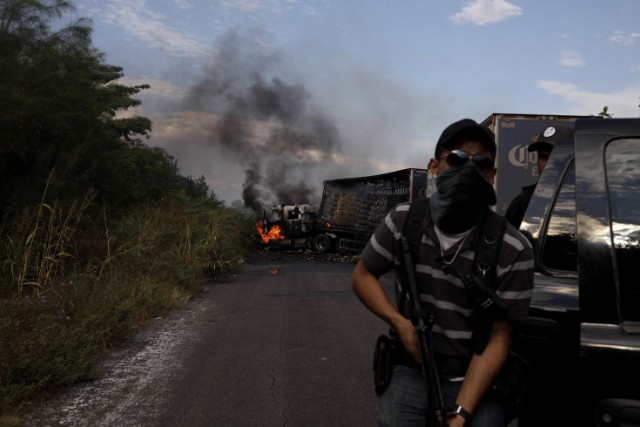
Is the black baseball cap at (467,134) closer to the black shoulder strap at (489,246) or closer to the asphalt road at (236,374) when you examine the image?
the black shoulder strap at (489,246)

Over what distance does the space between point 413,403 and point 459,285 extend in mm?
437

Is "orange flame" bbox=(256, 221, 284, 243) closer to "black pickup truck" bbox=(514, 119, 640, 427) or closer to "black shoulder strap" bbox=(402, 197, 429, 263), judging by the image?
"black pickup truck" bbox=(514, 119, 640, 427)

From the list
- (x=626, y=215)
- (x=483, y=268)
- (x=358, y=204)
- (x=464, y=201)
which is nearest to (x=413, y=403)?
(x=483, y=268)

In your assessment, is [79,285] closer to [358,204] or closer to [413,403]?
[413,403]

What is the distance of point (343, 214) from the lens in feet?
84.4

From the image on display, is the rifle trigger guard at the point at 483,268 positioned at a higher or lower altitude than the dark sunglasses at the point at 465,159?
lower

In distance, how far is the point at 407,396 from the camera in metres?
2.14

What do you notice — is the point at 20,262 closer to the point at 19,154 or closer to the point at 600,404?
the point at 19,154

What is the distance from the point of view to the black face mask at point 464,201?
6.88 feet

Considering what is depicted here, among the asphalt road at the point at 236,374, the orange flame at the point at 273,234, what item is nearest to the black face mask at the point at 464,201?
the asphalt road at the point at 236,374

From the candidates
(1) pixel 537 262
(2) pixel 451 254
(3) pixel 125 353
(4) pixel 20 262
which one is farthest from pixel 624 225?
(4) pixel 20 262

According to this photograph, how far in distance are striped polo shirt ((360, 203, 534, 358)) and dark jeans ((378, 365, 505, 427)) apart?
135 millimetres

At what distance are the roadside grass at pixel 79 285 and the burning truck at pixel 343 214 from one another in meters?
8.49

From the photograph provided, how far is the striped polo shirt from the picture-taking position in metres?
2.06
